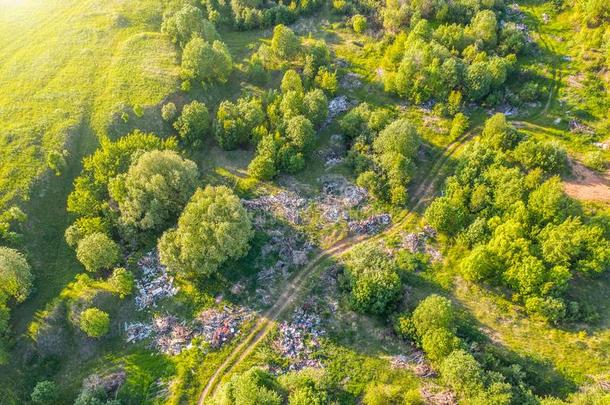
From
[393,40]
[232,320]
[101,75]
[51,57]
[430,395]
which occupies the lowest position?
[430,395]

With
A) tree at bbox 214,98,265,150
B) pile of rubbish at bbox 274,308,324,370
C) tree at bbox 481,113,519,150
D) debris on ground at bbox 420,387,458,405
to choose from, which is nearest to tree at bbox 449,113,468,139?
tree at bbox 481,113,519,150

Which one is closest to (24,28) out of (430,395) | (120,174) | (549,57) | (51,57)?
(51,57)

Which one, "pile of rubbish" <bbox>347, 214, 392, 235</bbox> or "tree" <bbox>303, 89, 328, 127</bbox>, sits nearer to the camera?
"pile of rubbish" <bbox>347, 214, 392, 235</bbox>

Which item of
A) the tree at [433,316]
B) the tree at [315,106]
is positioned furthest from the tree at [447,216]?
the tree at [315,106]

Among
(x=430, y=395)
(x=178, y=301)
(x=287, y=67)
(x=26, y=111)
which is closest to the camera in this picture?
(x=430, y=395)

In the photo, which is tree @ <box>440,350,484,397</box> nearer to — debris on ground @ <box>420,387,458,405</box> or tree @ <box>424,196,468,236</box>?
debris on ground @ <box>420,387,458,405</box>

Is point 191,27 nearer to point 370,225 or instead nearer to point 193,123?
point 193,123

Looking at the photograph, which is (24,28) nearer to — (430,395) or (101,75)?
(101,75)
